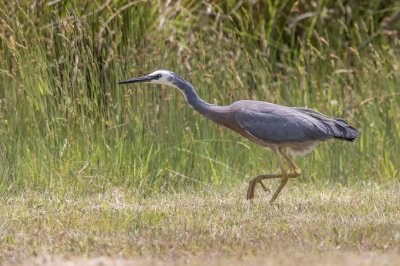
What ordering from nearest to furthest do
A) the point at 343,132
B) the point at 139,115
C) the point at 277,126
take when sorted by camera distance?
the point at 277,126 → the point at 343,132 → the point at 139,115

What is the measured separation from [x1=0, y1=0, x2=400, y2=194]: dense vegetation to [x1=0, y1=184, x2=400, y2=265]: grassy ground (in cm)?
57

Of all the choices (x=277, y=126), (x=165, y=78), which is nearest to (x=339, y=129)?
(x=277, y=126)

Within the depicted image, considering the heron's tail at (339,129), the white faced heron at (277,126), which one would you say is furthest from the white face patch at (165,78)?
the heron's tail at (339,129)

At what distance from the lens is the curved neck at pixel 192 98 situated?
848 cm

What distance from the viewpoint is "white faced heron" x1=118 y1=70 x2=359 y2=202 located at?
8211 millimetres

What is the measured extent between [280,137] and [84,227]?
208cm

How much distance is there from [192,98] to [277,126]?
0.78m

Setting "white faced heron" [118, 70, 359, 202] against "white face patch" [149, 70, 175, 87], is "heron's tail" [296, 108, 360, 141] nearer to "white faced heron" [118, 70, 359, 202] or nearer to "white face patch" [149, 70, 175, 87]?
"white faced heron" [118, 70, 359, 202]

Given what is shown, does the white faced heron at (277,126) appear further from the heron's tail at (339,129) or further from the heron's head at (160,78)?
the heron's head at (160,78)

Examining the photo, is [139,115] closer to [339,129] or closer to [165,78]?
[165,78]

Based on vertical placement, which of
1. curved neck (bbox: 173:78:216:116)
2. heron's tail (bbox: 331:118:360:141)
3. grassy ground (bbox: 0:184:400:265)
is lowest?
grassy ground (bbox: 0:184:400:265)

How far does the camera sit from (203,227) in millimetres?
6707

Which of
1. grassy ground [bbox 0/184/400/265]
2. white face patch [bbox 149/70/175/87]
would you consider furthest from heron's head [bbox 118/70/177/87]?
grassy ground [bbox 0/184/400/265]

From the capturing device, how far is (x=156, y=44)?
986cm
